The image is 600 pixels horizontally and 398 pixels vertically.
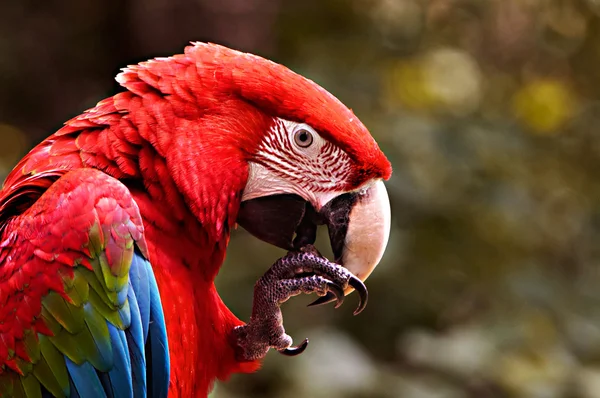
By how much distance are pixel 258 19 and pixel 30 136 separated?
1.30 meters

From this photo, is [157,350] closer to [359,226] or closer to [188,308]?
[188,308]

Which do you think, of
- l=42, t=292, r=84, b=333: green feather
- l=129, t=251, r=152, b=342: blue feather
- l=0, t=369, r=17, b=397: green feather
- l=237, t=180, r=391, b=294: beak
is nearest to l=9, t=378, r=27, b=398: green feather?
l=0, t=369, r=17, b=397: green feather

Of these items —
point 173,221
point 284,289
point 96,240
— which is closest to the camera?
point 96,240

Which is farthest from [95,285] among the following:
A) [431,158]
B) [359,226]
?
[431,158]

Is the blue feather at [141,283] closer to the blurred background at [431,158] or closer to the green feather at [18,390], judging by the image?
the green feather at [18,390]

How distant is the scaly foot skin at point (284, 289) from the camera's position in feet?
5.59

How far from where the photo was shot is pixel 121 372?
5.04 feet

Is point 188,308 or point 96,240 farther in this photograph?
point 188,308

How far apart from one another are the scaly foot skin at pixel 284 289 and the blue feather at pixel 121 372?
0.33 m

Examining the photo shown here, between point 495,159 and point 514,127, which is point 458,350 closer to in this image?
point 495,159

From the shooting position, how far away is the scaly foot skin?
1705mm

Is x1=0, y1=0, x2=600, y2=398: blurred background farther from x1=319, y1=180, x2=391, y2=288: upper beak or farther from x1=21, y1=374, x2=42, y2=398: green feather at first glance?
x1=21, y1=374, x2=42, y2=398: green feather

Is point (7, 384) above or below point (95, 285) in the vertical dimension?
below

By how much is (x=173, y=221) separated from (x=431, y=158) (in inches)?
62.6
